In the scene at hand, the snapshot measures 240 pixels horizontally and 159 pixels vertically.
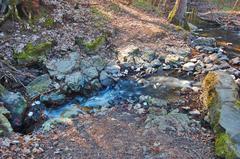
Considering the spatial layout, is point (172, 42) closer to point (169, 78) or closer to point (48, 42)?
point (169, 78)

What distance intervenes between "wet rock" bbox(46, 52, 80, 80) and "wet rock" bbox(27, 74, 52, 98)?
1.25ft

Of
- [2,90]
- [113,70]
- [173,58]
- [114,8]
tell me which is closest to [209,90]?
[113,70]

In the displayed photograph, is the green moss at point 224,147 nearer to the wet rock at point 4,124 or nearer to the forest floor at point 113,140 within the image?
the forest floor at point 113,140

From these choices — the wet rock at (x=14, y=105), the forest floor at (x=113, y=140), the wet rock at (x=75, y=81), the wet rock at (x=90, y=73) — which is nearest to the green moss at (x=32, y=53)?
the forest floor at (x=113, y=140)

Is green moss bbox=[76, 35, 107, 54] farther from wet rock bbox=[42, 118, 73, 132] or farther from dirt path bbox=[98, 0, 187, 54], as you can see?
wet rock bbox=[42, 118, 73, 132]

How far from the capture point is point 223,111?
27.6 ft

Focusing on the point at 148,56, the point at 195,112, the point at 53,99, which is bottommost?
the point at 53,99

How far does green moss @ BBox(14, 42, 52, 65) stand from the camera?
37.6 feet

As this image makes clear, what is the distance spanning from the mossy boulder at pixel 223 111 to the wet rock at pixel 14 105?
487 cm

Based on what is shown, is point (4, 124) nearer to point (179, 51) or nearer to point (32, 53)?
point (32, 53)

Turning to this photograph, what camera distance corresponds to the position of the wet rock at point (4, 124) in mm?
7895

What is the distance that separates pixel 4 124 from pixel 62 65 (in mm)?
3898

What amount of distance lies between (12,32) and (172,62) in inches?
230

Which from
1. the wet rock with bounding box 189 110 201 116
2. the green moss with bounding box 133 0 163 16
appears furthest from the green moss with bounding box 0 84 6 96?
the green moss with bounding box 133 0 163 16
